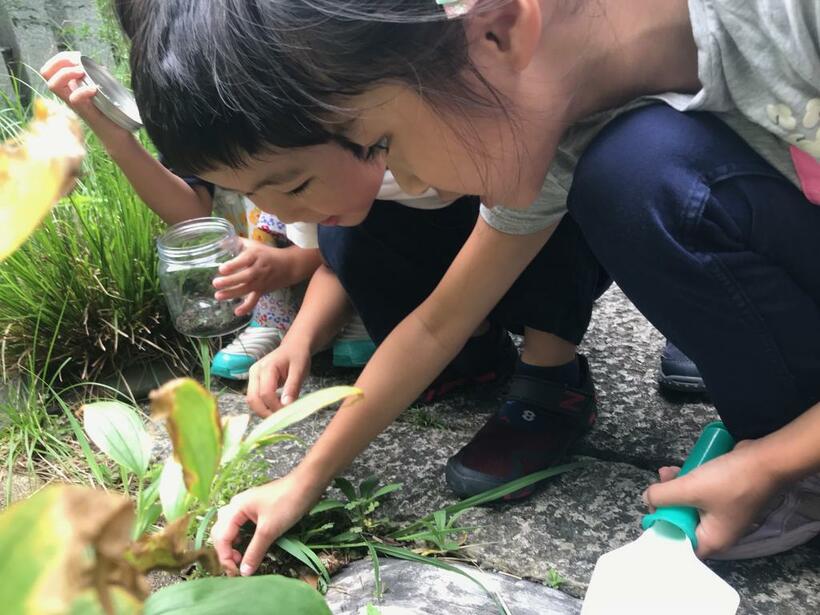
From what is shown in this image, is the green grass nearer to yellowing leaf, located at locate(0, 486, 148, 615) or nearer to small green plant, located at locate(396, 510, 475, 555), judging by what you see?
small green plant, located at locate(396, 510, 475, 555)

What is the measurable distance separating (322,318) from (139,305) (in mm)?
381

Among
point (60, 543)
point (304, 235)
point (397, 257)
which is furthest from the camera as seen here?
point (304, 235)

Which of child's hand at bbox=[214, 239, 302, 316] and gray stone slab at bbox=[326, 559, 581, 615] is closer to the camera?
gray stone slab at bbox=[326, 559, 581, 615]

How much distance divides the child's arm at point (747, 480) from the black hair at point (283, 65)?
0.41 meters

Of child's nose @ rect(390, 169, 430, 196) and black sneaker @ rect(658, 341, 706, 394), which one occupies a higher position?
child's nose @ rect(390, 169, 430, 196)

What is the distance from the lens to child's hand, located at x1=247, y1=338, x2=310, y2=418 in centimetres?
102

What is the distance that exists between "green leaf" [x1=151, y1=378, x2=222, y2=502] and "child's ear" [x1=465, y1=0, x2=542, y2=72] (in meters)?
0.45

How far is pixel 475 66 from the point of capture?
626mm

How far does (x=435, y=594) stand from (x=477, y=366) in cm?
49

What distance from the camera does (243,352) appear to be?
133 cm

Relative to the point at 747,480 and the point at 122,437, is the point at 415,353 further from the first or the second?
the point at 122,437

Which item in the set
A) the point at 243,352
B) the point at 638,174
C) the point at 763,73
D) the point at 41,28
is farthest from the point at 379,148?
the point at 41,28

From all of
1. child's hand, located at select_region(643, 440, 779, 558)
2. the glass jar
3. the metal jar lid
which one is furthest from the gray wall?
child's hand, located at select_region(643, 440, 779, 558)

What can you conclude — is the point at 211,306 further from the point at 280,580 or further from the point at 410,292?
the point at 280,580
